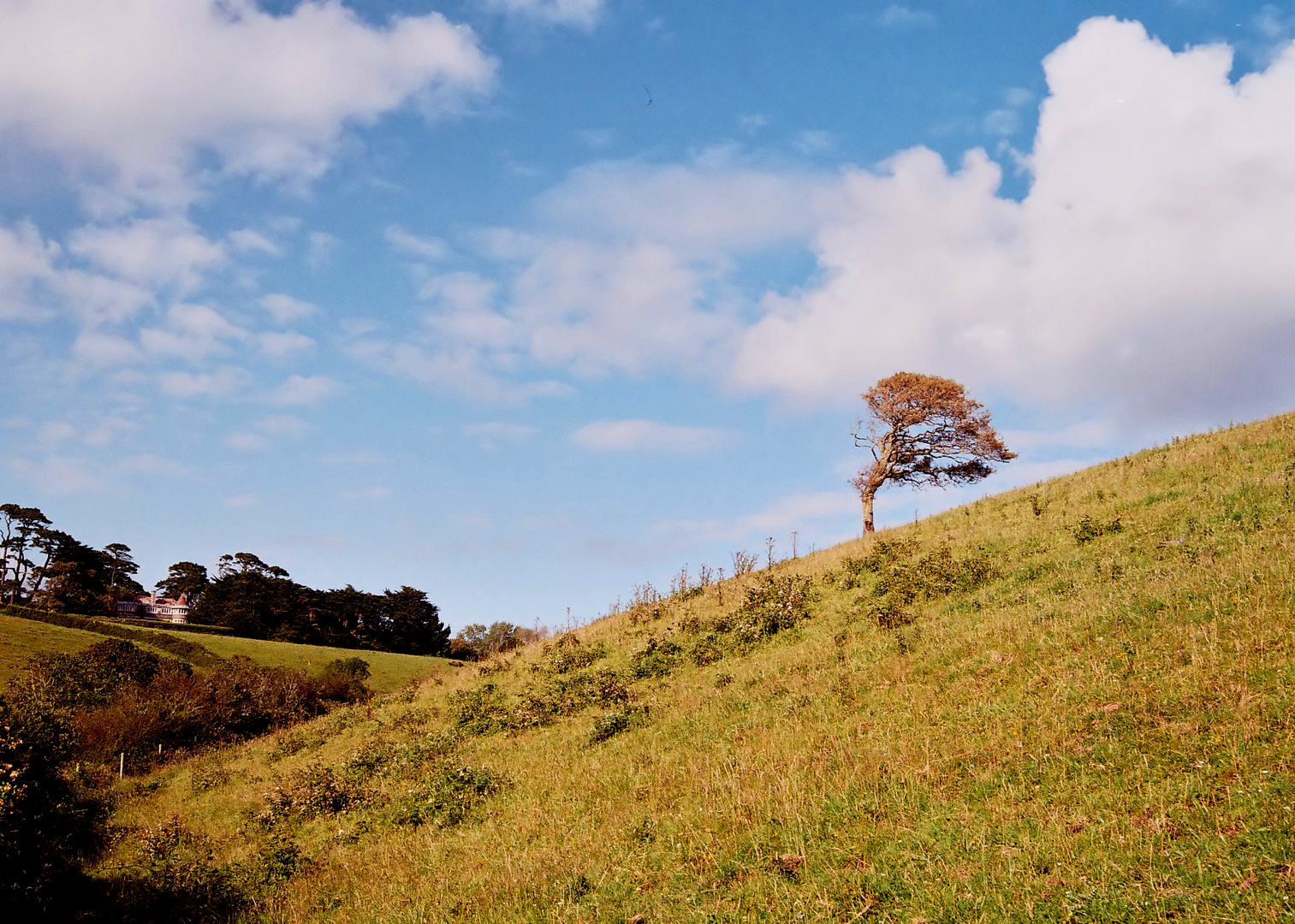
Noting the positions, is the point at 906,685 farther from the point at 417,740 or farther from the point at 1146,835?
the point at 417,740

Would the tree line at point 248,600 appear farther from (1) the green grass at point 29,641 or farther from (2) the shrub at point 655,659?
(2) the shrub at point 655,659

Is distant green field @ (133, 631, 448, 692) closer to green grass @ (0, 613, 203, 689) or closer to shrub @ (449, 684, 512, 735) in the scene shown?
green grass @ (0, 613, 203, 689)

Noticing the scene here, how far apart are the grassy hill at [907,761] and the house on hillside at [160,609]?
100 m

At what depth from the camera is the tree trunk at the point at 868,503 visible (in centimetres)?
4200

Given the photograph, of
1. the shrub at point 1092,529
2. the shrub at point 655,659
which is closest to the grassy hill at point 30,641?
the shrub at point 655,659

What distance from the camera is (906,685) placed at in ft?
41.2

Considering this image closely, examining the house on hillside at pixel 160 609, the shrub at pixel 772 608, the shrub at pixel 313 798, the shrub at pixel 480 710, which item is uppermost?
the house on hillside at pixel 160 609

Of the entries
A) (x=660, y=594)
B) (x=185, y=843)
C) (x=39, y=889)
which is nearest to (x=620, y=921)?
(x=39, y=889)

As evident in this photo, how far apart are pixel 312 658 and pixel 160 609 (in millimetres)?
82524

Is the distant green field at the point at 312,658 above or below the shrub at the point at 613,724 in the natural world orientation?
above

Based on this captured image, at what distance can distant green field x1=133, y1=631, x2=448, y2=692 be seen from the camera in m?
60.0

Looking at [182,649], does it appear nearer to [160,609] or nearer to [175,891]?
[175,891]

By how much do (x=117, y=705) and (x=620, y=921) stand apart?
41.5 meters

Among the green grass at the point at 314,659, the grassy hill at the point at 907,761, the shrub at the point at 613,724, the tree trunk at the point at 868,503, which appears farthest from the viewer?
the green grass at the point at 314,659
